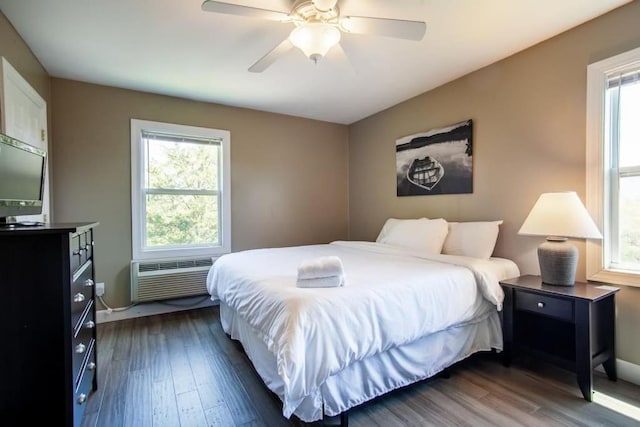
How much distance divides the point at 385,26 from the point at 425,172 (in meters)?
1.91

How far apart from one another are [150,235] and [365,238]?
2.69m

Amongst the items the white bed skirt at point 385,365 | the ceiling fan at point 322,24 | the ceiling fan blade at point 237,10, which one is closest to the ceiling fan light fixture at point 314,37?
the ceiling fan at point 322,24

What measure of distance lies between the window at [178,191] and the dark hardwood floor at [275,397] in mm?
1264

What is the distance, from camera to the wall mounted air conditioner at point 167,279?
3.24 m

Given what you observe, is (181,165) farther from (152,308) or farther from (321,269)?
(321,269)

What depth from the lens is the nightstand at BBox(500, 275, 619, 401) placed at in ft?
6.11

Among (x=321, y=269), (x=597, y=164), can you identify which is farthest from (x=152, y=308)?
(x=597, y=164)

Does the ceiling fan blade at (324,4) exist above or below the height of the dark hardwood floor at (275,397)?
above

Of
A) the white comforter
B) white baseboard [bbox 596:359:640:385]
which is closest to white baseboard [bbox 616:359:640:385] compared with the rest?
white baseboard [bbox 596:359:640:385]

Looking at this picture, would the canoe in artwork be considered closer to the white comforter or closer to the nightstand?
the white comforter

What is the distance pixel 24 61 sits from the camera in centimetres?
236

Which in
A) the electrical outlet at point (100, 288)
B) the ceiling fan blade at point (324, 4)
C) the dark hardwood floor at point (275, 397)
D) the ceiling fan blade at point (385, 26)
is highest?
the ceiling fan blade at point (324, 4)

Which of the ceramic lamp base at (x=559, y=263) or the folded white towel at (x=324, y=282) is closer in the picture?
the folded white towel at (x=324, y=282)

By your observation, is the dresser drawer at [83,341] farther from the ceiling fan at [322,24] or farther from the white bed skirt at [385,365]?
the ceiling fan at [322,24]
